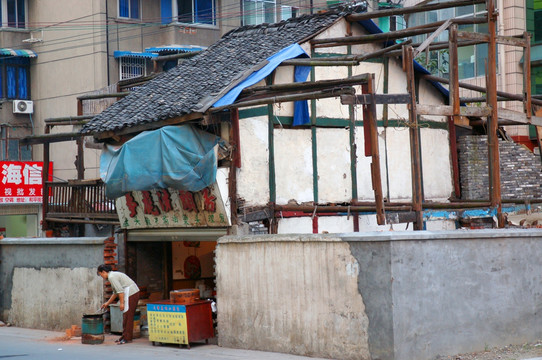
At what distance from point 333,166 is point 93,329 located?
6028 millimetres

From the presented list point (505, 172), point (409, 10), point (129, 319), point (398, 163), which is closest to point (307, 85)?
point (409, 10)

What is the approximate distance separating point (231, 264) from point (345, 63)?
4623 millimetres

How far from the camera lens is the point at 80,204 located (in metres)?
20.8

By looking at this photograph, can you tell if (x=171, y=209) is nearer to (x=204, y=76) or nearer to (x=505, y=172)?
(x=204, y=76)

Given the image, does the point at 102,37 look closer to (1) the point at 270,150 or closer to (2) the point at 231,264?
(1) the point at 270,150

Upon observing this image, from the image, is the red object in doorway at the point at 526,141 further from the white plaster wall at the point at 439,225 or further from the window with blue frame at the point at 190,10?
the window with blue frame at the point at 190,10

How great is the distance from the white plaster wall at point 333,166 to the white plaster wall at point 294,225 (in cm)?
59

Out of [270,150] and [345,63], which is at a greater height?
[345,63]

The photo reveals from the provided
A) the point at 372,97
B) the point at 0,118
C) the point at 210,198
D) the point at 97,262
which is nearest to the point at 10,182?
the point at 0,118

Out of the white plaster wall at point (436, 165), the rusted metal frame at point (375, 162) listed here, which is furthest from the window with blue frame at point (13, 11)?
the rusted metal frame at point (375, 162)

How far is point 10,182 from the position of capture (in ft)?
93.0

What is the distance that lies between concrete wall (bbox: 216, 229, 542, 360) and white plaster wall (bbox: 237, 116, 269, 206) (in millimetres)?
1880

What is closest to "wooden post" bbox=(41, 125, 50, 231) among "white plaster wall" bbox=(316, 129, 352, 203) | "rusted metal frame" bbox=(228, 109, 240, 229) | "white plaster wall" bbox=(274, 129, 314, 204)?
"rusted metal frame" bbox=(228, 109, 240, 229)

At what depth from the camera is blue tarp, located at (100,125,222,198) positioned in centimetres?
1616
